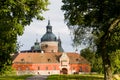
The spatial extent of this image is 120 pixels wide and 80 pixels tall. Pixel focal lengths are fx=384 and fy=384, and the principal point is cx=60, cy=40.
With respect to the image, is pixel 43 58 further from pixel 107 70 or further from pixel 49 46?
pixel 107 70

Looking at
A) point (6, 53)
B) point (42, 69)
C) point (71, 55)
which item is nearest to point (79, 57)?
point (71, 55)

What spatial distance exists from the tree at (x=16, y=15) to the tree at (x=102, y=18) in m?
5.05

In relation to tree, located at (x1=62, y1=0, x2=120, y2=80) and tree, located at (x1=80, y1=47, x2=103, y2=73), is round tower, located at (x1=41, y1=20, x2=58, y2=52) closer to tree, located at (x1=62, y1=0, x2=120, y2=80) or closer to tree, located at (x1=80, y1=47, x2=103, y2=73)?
tree, located at (x1=80, y1=47, x2=103, y2=73)

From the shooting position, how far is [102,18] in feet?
129

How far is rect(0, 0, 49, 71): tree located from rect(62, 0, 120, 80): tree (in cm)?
505

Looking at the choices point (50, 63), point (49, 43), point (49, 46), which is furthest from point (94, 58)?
point (49, 43)

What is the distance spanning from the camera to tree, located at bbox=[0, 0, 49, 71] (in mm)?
32469

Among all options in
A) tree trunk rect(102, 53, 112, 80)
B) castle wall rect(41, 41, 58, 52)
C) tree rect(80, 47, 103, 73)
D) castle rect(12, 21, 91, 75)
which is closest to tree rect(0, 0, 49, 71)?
tree trunk rect(102, 53, 112, 80)

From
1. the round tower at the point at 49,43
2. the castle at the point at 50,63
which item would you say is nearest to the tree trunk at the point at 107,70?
the castle at the point at 50,63

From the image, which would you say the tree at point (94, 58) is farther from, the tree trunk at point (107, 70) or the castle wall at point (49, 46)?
the tree trunk at point (107, 70)

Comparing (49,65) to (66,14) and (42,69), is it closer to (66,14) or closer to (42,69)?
(42,69)

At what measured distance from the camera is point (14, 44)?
38.5 m

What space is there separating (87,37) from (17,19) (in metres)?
27.0

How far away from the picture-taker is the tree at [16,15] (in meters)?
32.5
